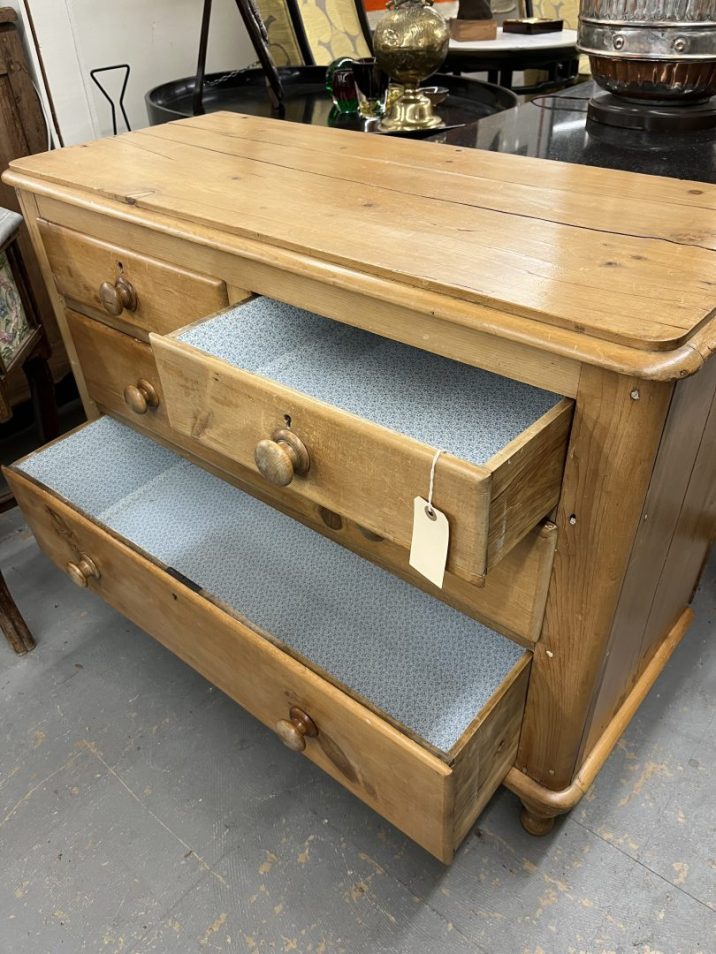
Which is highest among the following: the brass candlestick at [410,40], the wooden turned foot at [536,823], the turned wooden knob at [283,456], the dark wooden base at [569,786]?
the brass candlestick at [410,40]

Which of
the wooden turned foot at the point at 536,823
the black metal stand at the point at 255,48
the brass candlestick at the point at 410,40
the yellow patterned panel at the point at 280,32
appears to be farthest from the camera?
the yellow patterned panel at the point at 280,32

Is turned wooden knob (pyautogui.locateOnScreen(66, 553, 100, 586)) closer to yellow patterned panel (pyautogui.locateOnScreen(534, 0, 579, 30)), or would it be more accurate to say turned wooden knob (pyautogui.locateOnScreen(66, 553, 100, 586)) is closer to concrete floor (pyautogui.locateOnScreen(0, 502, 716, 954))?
concrete floor (pyautogui.locateOnScreen(0, 502, 716, 954))

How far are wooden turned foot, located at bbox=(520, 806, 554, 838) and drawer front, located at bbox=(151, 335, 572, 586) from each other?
1.60 ft

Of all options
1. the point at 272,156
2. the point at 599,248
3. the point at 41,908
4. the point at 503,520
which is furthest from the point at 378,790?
the point at 272,156

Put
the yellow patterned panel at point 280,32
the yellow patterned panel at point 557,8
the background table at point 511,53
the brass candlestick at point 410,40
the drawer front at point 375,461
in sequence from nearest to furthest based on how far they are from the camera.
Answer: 1. the drawer front at point 375,461
2. the brass candlestick at point 410,40
3. the yellow patterned panel at point 280,32
4. the background table at point 511,53
5. the yellow patterned panel at point 557,8

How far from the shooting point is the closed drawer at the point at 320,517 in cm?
71

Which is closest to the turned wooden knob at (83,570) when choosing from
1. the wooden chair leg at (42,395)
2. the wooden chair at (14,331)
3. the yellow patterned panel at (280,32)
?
the wooden chair at (14,331)

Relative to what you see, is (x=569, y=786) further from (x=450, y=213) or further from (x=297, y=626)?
(x=450, y=213)

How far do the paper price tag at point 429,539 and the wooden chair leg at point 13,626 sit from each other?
855 millimetres

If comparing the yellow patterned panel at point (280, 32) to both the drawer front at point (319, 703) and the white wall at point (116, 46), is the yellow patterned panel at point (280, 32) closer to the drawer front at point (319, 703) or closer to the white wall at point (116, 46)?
the white wall at point (116, 46)

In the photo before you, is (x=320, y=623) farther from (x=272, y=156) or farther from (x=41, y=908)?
(x=272, y=156)

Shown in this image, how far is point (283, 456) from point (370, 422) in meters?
0.09

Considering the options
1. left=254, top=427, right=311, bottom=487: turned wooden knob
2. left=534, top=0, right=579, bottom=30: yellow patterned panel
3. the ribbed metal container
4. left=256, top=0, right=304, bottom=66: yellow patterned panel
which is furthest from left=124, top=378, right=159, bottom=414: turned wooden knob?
left=534, top=0, right=579, bottom=30: yellow patterned panel

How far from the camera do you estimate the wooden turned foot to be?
0.92m
